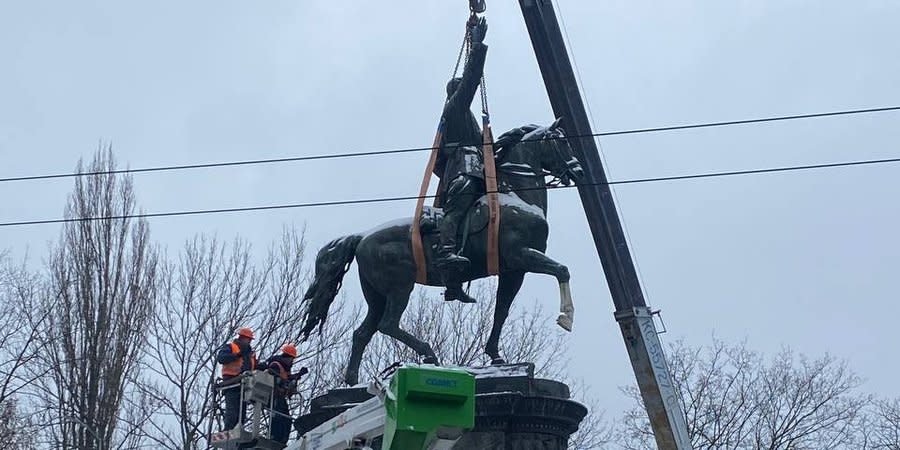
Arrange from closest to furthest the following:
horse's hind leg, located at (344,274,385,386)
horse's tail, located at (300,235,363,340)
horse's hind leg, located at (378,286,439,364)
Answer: horse's hind leg, located at (378,286,439,364) → horse's hind leg, located at (344,274,385,386) → horse's tail, located at (300,235,363,340)

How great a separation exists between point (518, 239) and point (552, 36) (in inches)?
305

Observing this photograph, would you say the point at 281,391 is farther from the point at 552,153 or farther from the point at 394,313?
the point at 552,153

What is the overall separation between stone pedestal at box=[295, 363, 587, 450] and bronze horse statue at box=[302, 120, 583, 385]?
91 cm

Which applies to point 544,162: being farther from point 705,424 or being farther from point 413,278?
point 705,424

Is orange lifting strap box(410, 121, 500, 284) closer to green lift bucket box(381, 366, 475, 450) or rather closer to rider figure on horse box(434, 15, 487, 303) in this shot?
rider figure on horse box(434, 15, 487, 303)

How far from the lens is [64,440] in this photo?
28.4 metres

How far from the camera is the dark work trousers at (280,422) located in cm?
1339

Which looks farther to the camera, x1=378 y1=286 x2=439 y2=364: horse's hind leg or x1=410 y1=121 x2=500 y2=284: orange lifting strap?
x1=378 y1=286 x2=439 y2=364: horse's hind leg

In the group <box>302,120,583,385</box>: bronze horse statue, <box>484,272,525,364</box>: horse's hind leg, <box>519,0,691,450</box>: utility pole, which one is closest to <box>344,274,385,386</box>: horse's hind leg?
<box>302,120,583,385</box>: bronze horse statue

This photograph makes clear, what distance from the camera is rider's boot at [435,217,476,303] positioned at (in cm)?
1475

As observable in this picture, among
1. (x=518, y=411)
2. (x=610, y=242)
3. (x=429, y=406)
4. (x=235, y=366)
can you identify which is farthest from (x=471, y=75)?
(x=429, y=406)

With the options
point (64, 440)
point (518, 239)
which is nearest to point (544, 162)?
point (518, 239)

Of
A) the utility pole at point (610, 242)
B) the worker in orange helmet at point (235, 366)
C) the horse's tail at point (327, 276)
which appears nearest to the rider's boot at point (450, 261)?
the horse's tail at point (327, 276)

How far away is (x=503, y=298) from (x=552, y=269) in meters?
1.08
